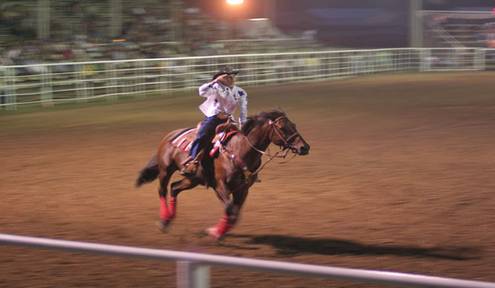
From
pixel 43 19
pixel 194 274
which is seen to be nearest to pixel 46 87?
pixel 43 19

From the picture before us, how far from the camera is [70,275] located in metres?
4.11

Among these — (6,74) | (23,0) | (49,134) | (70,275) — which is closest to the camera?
(70,275)

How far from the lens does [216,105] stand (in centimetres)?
729

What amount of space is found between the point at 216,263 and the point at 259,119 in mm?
4442

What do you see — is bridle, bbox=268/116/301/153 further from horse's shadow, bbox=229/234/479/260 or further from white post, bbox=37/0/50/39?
white post, bbox=37/0/50/39

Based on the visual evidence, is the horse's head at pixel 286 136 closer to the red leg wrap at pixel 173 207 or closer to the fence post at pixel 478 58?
the red leg wrap at pixel 173 207

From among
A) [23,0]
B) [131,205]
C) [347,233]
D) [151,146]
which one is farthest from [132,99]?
[347,233]

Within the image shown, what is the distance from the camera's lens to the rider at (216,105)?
23.7ft

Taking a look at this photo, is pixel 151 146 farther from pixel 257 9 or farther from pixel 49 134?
pixel 257 9

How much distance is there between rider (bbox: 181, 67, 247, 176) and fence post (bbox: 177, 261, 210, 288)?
15.0 feet

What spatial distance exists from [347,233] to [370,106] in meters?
14.5

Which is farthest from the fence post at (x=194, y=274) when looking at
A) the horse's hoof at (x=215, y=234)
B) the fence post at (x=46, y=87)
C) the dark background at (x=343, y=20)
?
the dark background at (x=343, y=20)

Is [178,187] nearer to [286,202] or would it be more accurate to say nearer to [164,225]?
[164,225]

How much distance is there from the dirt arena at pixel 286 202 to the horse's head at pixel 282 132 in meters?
0.93
